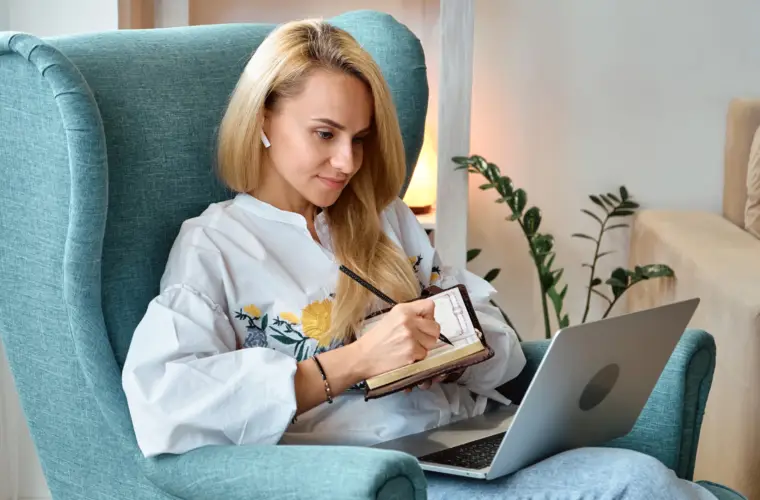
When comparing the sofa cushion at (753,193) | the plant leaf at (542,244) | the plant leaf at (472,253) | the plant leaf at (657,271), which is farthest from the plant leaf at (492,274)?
the sofa cushion at (753,193)

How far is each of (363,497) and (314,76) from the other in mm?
637

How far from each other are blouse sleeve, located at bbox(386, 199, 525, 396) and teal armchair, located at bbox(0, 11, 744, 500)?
0.21 metres

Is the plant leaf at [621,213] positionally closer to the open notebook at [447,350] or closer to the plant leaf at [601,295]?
the plant leaf at [601,295]

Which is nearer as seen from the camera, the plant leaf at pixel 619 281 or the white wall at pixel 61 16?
the white wall at pixel 61 16

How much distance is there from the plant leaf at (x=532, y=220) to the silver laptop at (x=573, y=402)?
48.8 inches

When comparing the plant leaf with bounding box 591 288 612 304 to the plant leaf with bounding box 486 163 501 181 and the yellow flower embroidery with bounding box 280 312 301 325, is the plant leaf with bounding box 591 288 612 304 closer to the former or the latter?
the plant leaf with bounding box 486 163 501 181

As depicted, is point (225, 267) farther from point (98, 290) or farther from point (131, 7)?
point (131, 7)

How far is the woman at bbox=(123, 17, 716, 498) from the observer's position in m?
1.30

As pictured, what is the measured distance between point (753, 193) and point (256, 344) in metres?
1.75

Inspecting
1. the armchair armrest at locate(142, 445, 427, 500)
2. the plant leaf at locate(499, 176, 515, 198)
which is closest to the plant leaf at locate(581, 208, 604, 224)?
the plant leaf at locate(499, 176, 515, 198)

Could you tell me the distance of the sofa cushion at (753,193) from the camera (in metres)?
2.75

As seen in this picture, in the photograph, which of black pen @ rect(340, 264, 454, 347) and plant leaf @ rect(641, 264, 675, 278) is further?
plant leaf @ rect(641, 264, 675, 278)

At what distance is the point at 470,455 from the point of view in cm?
140

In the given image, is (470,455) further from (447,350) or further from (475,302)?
(475,302)
